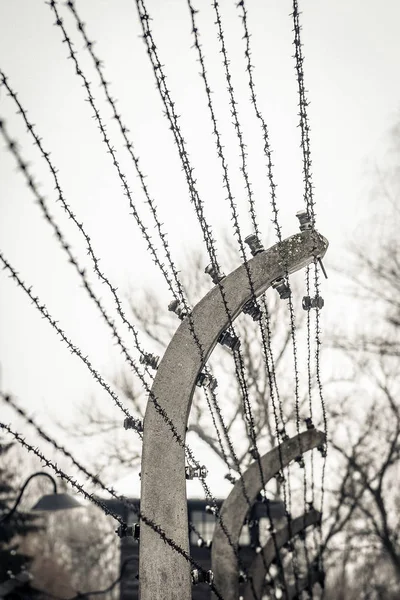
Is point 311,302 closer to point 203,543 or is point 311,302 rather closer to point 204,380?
point 204,380

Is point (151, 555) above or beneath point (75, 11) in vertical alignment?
beneath

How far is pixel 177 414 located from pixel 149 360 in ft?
1.55

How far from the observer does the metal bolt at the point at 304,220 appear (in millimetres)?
3891

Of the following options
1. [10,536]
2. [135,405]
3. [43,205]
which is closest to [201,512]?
[135,405]

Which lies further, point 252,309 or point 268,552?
point 268,552

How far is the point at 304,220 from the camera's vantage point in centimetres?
392

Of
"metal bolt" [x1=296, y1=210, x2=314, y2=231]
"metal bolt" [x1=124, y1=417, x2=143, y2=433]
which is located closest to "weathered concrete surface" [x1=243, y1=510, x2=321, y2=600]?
"metal bolt" [x1=124, y1=417, x2=143, y2=433]

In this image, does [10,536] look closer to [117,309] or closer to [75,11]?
[117,309]

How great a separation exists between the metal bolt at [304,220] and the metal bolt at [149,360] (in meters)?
1.61

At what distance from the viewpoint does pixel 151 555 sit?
10.4 ft

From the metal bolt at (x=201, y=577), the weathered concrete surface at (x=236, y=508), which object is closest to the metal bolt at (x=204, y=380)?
the metal bolt at (x=201, y=577)

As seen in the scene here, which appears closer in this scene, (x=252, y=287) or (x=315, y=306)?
(x=252, y=287)

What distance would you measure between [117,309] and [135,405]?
1225 cm

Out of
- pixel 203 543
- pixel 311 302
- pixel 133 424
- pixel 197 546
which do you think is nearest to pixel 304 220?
pixel 311 302
